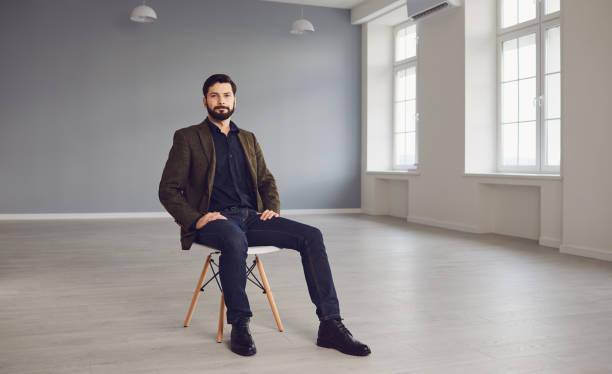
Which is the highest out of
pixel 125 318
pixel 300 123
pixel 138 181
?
pixel 300 123

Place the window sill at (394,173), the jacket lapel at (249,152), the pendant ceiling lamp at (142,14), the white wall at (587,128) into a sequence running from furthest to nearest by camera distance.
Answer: the window sill at (394,173) < the pendant ceiling lamp at (142,14) < the white wall at (587,128) < the jacket lapel at (249,152)

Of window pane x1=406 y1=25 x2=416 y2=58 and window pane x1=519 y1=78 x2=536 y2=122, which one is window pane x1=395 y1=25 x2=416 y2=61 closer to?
window pane x1=406 y1=25 x2=416 y2=58

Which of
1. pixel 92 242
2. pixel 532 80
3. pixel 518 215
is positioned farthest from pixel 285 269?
pixel 532 80

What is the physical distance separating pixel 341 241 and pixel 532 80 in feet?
8.75

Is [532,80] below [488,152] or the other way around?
the other way around

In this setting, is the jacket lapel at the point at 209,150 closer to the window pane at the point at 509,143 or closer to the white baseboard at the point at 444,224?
the white baseboard at the point at 444,224

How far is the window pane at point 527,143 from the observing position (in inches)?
248

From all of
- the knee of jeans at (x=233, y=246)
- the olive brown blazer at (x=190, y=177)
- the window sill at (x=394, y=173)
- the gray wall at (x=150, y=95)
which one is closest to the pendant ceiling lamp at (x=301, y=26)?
the gray wall at (x=150, y=95)

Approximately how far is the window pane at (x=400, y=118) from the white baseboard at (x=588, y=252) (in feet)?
13.5

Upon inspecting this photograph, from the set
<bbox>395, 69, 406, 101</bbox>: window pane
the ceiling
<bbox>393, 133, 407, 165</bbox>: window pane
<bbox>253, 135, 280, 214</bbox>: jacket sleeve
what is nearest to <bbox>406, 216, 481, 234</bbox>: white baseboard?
<bbox>393, 133, 407, 165</bbox>: window pane

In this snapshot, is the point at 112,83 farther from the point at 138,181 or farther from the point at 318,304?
the point at 318,304

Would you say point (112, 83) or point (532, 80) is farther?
point (112, 83)

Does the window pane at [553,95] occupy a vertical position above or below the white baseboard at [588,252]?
above

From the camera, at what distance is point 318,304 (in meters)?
2.49
